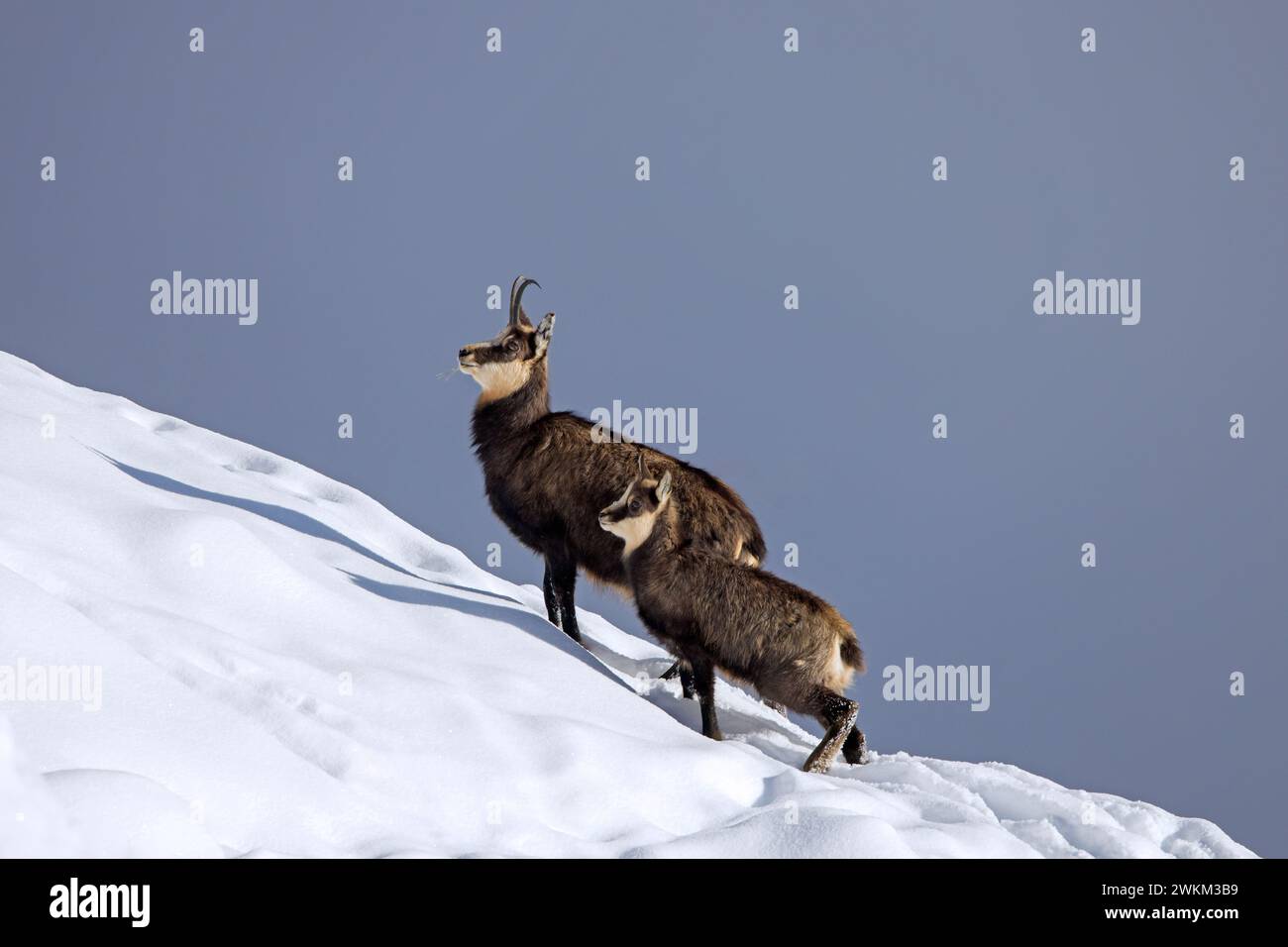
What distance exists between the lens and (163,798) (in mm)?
5238

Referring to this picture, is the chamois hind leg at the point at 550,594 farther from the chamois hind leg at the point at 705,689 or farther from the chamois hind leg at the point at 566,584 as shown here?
the chamois hind leg at the point at 705,689

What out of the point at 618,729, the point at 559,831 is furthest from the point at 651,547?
the point at 559,831

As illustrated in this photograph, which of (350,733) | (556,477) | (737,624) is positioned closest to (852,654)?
(737,624)

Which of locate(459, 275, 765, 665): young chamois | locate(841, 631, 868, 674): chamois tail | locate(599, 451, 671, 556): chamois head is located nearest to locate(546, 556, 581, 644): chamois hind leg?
locate(459, 275, 765, 665): young chamois

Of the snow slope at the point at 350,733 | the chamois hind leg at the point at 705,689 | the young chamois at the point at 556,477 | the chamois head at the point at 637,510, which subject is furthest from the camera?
the young chamois at the point at 556,477

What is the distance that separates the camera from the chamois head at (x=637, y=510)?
10.2 m

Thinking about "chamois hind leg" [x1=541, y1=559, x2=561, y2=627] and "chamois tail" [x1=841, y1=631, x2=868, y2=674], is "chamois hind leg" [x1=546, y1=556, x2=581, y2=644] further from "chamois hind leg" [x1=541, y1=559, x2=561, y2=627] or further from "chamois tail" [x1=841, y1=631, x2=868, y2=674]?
"chamois tail" [x1=841, y1=631, x2=868, y2=674]

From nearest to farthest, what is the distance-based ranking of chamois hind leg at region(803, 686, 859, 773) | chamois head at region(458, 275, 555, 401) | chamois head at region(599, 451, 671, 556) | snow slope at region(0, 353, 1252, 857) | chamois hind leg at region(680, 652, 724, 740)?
1. snow slope at region(0, 353, 1252, 857)
2. chamois hind leg at region(803, 686, 859, 773)
3. chamois hind leg at region(680, 652, 724, 740)
4. chamois head at region(599, 451, 671, 556)
5. chamois head at region(458, 275, 555, 401)

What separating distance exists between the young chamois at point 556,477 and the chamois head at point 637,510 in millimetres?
366

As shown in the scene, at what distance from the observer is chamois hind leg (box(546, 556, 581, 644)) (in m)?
11.2

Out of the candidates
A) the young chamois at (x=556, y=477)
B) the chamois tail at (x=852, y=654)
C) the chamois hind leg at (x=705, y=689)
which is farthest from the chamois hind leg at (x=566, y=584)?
the chamois tail at (x=852, y=654)

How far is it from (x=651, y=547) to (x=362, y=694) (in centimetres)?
313

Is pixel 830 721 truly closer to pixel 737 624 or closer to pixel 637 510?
pixel 737 624
